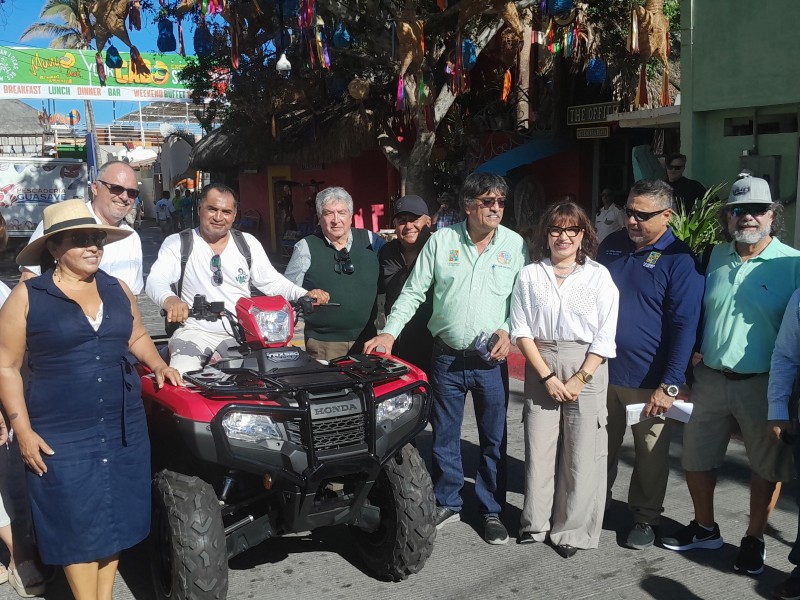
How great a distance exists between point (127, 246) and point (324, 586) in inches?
88.7

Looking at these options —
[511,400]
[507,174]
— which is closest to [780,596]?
[511,400]

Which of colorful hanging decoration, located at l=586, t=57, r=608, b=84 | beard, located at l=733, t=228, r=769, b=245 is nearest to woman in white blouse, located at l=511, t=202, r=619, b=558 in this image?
beard, located at l=733, t=228, r=769, b=245

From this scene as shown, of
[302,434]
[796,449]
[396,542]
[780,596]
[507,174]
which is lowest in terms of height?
[780,596]

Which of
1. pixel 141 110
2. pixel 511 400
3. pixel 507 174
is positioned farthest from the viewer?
pixel 141 110

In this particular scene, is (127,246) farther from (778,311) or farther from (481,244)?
(778,311)

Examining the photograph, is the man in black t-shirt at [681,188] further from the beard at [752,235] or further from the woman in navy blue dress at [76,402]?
the woman in navy blue dress at [76,402]

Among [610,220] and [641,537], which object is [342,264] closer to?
[641,537]

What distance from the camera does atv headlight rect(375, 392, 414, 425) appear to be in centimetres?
350

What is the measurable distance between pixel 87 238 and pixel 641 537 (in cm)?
319

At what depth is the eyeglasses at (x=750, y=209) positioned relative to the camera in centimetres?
380

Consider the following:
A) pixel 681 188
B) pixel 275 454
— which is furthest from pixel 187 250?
pixel 681 188

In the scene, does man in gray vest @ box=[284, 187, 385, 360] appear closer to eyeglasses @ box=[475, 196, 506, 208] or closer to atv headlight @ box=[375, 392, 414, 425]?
eyeglasses @ box=[475, 196, 506, 208]

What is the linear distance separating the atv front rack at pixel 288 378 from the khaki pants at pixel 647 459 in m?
1.36

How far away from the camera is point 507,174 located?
14.5 metres
